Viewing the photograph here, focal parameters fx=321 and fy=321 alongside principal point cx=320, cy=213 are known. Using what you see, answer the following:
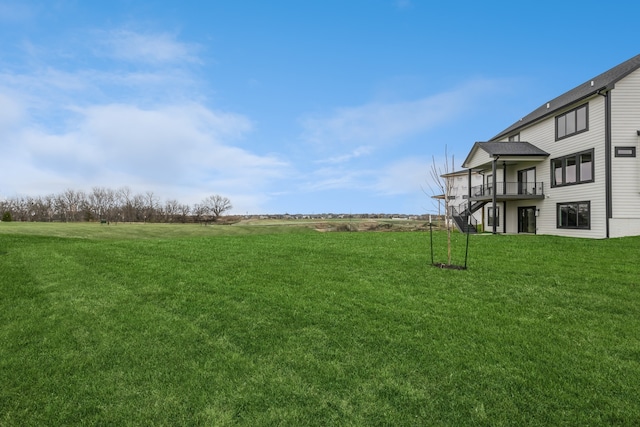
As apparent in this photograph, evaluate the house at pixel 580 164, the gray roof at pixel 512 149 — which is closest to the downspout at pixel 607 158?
the house at pixel 580 164

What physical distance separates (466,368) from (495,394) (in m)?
0.47

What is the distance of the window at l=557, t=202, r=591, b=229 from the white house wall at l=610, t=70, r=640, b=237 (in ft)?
4.56

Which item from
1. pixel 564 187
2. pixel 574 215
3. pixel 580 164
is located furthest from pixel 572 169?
pixel 574 215

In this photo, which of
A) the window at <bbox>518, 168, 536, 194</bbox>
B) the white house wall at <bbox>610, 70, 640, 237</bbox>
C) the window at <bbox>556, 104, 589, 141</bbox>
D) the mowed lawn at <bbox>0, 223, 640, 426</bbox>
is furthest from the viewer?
the window at <bbox>518, 168, 536, 194</bbox>

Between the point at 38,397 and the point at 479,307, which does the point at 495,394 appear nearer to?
the point at 479,307

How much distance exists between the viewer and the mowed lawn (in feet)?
10.1

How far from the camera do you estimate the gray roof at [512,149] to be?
21656 millimetres

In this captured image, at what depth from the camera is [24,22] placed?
14.3m

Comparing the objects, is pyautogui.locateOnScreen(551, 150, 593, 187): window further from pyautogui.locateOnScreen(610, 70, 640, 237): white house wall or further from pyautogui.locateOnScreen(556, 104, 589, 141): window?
pyautogui.locateOnScreen(556, 104, 589, 141): window

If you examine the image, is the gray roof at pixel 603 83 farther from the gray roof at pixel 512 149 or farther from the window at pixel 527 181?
the window at pixel 527 181

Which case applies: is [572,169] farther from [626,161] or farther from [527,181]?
[527,181]

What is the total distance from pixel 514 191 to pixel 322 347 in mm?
25642

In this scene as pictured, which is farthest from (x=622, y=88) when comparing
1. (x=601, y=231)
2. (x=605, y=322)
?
(x=605, y=322)

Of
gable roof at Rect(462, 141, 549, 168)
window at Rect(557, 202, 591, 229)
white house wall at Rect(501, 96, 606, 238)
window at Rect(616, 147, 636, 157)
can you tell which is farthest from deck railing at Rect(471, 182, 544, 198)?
window at Rect(616, 147, 636, 157)
